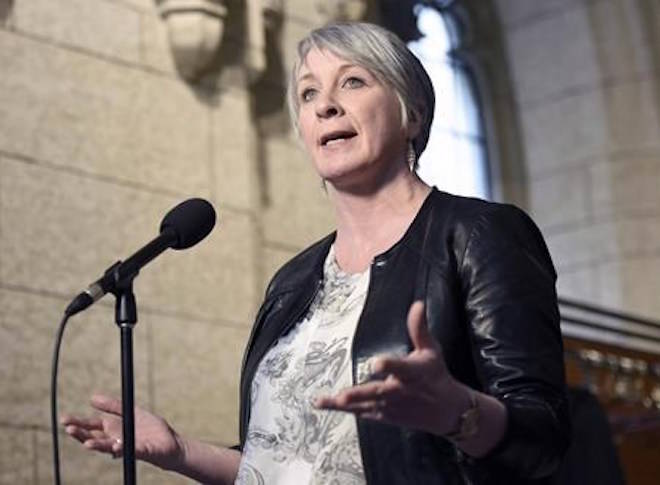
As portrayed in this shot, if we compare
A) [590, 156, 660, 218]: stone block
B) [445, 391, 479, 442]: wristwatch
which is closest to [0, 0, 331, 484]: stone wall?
[445, 391, 479, 442]: wristwatch

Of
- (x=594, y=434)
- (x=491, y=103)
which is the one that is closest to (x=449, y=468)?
(x=594, y=434)

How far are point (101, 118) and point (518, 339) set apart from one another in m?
3.10

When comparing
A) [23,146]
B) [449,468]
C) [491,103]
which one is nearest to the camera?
[449,468]

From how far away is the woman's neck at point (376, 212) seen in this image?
2.71 metres

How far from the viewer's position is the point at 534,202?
9328 mm

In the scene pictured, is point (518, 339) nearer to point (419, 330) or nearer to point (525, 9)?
point (419, 330)

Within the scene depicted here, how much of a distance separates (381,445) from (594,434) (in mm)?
3425

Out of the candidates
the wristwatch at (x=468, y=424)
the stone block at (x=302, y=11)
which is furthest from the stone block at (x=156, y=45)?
the wristwatch at (x=468, y=424)

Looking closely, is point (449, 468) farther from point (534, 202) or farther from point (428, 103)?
point (534, 202)

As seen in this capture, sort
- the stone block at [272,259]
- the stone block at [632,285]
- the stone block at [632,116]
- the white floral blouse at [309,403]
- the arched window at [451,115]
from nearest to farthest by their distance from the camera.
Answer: the white floral blouse at [309,403]
the stone block at [272,259]
the stone block at [632,285]
the stone block at [632,116]
the arched window at [451,115]

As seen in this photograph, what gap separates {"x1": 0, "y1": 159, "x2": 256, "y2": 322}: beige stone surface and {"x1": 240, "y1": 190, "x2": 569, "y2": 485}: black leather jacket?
2.53m

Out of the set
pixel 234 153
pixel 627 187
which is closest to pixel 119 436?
pixel 234 153

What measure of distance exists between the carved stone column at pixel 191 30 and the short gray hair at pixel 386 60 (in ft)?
9.22

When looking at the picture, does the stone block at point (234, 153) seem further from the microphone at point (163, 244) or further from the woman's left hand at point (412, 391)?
the woman's left hand at point (412, 391)
